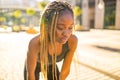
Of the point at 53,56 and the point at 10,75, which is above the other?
the point at 53,56

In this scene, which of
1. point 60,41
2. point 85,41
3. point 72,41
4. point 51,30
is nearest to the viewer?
point 51,30

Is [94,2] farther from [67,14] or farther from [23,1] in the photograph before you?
[23,1]

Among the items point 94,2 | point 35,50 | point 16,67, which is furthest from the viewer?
point 94,2

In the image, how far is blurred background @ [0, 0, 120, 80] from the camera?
20.7 ft

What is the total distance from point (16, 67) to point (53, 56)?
5194 millimetres

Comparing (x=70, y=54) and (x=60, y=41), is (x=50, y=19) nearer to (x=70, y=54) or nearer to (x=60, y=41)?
(x=60, y=41)

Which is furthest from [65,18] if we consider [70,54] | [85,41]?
[85,41]

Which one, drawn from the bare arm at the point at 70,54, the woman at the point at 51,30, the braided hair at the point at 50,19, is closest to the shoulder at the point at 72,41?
the bare arm at the point at 70,54

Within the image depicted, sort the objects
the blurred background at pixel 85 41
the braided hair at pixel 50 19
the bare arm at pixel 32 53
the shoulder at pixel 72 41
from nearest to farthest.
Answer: the braided hair at pixel 50 19 < the bare arm at pixel 32 53 < the shoulder at pixel 72 41 < the blurred background at pixel 85 41

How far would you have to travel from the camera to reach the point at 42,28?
1860 millimetres

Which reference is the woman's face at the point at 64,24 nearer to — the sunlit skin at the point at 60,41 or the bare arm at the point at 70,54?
the sunlit skin at the point at 60,41

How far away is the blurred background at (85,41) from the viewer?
6.31m

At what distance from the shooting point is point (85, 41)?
16.5 metres

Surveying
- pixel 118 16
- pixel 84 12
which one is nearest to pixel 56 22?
pixel 118 16
